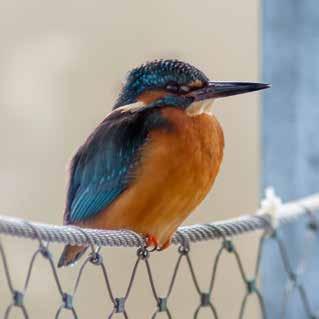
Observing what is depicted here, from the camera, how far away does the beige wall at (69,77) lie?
249 centimetres

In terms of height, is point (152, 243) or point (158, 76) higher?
point (158, 76)

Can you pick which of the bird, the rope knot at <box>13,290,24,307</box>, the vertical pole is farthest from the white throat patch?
the vertical pole

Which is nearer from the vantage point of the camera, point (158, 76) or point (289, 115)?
point (158, 76)

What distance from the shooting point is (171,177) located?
174 centimetres

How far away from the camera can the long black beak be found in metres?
1.72

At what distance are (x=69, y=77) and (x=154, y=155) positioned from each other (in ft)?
2.70

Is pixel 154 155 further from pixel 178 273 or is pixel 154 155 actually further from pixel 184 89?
pixel 178 273

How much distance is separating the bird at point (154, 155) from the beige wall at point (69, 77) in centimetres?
68

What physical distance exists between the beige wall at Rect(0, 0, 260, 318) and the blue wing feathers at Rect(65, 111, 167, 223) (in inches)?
26.3

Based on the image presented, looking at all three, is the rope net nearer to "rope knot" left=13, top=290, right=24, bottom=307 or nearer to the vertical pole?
the vertical pole

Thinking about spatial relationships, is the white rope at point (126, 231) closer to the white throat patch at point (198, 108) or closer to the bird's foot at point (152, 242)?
the bird's foot at point (152, 242)

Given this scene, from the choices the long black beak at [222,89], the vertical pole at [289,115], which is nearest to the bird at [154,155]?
the long black beak at [222,89]

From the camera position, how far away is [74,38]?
8.36 ft

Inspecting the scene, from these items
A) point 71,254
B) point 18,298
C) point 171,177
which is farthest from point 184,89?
point 18,298
